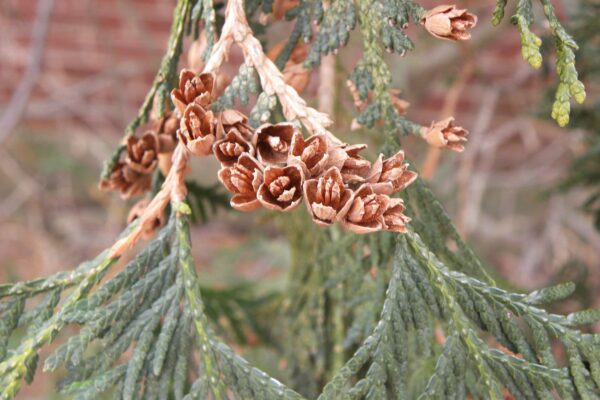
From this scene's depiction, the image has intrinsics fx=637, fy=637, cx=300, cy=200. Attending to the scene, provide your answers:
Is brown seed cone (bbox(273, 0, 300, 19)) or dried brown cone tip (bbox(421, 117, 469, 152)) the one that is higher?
brown seed cone (bbox(273, 0, 300, 19))

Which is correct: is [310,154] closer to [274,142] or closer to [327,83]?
[274,142]

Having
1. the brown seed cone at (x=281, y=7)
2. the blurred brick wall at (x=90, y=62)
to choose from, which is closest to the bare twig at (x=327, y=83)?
the brown seed cone at (x=281, y=7)

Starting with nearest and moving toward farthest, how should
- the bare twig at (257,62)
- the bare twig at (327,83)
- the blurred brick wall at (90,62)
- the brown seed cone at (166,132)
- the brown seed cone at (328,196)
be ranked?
the brown seed cone at (328,196)
the bare twig at (257,62)
the brown seed cone at (166,132)
the bare twig at (327,83)
the blurred brick wall at (90,62)

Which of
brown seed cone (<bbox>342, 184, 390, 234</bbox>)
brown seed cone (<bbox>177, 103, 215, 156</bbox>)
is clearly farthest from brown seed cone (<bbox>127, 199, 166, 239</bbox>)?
brown seed cone (<bbox>342, 184, 390, 234</bbox>)

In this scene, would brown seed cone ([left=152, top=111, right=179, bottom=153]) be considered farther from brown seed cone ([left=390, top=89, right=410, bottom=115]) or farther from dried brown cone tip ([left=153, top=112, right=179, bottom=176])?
brown seed cone ([left=390, top=89, right=410, bottom=115])

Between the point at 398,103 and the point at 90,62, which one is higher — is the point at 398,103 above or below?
above

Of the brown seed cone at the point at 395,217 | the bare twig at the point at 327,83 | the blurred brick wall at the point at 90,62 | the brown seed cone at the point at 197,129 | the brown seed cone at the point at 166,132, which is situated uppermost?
the brown seed cone at the point at 197,129

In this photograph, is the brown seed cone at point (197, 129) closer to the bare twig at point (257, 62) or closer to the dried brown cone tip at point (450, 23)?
the bare twig at point (257, 62)

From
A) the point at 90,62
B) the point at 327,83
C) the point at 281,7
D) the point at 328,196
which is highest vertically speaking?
the point at 281,7

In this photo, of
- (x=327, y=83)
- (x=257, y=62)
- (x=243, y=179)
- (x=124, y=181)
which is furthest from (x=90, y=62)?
(x=243, y=179)
